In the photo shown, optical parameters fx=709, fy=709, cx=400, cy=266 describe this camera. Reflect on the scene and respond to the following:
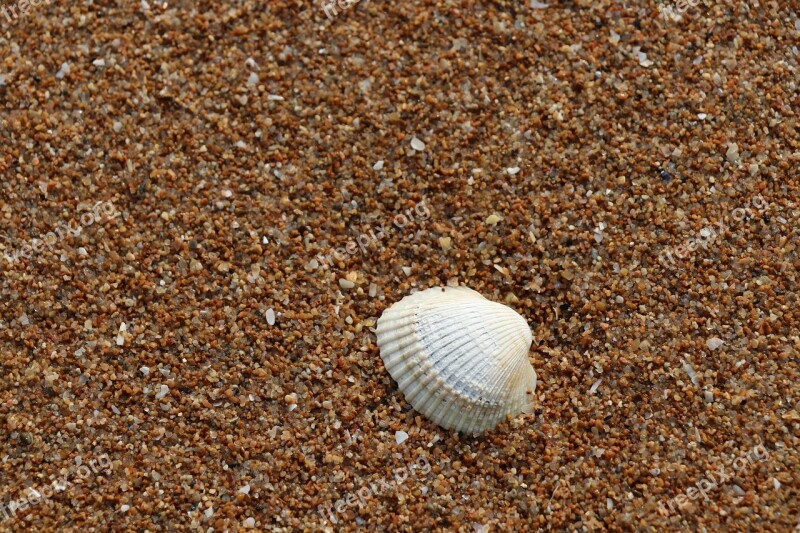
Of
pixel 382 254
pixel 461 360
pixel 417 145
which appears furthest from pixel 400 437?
pixel 417 145

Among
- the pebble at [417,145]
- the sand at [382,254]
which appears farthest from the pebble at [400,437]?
the pebble at [417,145]

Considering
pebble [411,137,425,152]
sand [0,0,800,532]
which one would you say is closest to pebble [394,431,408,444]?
sand [0,0,800,532]

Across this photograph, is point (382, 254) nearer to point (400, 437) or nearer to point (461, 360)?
point (461, 360)

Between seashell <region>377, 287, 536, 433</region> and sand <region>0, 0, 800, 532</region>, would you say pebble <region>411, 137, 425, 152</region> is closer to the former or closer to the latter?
sand <region>0, 0, 800, 532</region>

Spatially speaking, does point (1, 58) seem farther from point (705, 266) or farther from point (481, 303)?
point (705, 266)

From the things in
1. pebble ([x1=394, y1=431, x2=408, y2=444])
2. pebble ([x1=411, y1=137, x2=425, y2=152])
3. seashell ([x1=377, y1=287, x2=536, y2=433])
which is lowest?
pebble ([x1=394, y1=431, x2=408, y2=444])

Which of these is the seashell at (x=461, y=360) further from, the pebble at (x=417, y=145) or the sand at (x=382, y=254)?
the pebble at (x=417, y=145)

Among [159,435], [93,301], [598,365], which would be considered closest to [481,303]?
[598,365]
